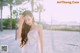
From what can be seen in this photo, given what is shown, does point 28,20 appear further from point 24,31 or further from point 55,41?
point 55,41

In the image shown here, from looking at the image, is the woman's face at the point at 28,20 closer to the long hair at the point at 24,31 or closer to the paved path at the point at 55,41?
the long hair at the point at 24,31

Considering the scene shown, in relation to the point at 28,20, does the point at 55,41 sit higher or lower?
lower

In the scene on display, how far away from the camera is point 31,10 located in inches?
64.1

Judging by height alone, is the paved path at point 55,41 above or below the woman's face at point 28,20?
below

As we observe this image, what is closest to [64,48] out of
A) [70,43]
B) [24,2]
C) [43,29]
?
[70,43]

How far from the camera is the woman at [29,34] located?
161 cm

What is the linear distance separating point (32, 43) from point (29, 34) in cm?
7

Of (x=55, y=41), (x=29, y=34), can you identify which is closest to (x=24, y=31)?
(x=29, y=34)

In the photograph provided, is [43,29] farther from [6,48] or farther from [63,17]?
[6,48]

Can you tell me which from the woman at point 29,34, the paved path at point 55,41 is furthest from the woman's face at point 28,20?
the paved path at point 55,41

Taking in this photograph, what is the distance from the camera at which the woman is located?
1608mm

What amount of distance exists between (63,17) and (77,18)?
10 centimetres

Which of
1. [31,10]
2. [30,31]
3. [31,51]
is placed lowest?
[31,51]

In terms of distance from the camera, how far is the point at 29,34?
5.33 ft
